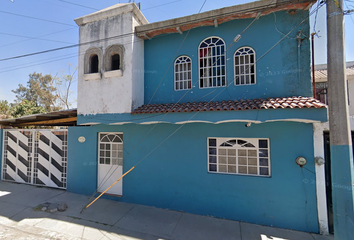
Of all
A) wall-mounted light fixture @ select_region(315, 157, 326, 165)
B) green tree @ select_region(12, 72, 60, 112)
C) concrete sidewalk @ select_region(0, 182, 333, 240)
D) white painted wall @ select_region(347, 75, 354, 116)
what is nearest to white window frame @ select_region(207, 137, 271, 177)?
wall-mounted light fixture @ select_region(315, 157, 326, 165)

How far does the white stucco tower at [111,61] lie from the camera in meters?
5.95

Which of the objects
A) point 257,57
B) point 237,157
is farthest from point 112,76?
point 237,157

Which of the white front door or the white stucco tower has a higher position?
the white stucco tower

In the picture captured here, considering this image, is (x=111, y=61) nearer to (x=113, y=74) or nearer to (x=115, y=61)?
(x=115, y=61)

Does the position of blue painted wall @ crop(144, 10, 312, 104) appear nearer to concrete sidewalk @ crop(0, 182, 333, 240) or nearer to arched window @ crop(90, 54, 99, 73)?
arched window @ crop(90, 54, 99, 73)

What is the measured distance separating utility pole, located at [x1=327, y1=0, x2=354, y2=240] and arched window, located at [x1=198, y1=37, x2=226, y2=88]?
2820 mm

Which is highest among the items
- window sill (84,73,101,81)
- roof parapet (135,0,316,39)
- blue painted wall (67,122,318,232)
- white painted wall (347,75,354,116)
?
roof parapet (135,0,316,39)

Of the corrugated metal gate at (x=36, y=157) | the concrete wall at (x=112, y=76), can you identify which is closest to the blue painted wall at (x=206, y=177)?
the corrugated metal gate at (x=36, y=157)

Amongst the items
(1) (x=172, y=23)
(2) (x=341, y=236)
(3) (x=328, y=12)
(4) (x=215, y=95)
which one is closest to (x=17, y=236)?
(4) (x=215, y=95)

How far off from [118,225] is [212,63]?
5.80 meters

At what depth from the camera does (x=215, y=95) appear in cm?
577

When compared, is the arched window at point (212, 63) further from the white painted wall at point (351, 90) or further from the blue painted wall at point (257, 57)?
the white painted wall at point (351, 90)

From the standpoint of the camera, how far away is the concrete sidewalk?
4281mm

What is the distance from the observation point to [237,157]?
5.31 m
